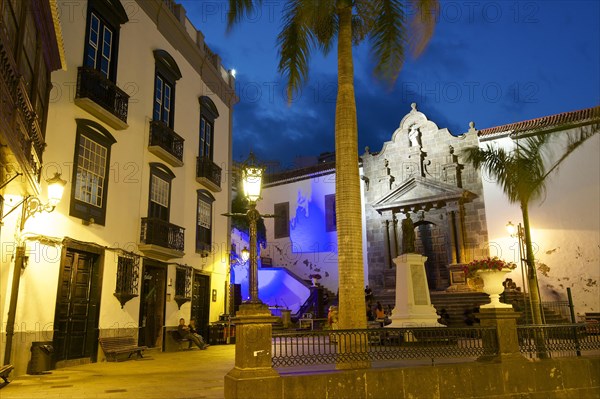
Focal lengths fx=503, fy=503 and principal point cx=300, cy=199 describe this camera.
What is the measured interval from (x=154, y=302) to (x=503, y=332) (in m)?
10.8

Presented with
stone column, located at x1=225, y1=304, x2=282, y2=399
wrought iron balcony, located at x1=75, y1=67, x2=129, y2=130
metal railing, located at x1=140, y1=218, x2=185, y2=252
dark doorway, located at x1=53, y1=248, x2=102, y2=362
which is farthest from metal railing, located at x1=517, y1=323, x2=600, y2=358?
wrought iron balcony, located at x1=75, y1=67, x2=129, y2=130

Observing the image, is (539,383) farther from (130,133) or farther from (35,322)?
(130,133)

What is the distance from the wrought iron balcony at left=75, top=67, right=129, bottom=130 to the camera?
40.3 ft

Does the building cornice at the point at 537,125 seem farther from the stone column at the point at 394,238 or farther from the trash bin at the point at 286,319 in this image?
the trash bin at the point at 286,319

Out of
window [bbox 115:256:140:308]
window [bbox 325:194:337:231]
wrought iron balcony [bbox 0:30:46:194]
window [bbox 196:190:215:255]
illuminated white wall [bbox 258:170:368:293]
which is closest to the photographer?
wrought iron balcony [bbox 0:30:46:194]

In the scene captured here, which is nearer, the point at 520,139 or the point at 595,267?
the point at 595,267

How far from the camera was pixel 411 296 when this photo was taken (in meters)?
12.8

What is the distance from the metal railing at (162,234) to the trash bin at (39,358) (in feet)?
15.4

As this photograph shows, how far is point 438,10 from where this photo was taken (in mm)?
9945

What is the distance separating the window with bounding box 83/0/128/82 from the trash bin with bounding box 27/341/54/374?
6.75 meters

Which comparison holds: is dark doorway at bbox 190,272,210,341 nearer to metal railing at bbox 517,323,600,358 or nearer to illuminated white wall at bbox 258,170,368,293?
illuminated white wall at bbox 258,170,368,293

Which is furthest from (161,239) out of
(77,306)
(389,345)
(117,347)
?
(389,345)

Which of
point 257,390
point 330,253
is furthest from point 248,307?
point 330,253

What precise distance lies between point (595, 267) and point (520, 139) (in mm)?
6051
